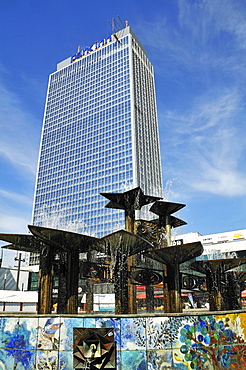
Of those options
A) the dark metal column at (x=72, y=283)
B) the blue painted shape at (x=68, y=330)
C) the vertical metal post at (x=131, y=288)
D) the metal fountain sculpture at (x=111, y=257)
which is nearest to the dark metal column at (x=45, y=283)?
the metal fountain sculpture at (x=111, y=257)

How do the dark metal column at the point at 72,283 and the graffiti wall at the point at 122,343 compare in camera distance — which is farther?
the dark metal column at the point at 72,283

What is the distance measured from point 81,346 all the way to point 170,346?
2.97 meters

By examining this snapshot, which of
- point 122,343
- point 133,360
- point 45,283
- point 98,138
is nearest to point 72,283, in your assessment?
point 45,283

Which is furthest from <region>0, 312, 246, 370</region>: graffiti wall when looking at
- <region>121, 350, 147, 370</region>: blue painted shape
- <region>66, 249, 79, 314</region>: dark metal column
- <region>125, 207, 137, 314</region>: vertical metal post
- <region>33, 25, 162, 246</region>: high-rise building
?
<region>33, 25, 162, 246</region>: high-rise building

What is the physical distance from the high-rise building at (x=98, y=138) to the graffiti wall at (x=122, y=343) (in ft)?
182

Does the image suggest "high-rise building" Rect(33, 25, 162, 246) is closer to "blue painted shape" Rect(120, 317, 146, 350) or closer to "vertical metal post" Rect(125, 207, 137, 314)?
"vertical metal post" Rect(125, 207, 137, 314)

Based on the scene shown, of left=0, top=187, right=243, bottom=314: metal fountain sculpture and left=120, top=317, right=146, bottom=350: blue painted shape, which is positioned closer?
left=120, top=317, right=146, bottom=350: blue painted shape

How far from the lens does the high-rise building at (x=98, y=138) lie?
71.4 m

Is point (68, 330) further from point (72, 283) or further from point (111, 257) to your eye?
point (111, 257)

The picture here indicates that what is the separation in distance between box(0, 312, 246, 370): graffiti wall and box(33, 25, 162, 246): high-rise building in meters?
55.5

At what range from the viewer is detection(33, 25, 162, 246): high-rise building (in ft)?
234

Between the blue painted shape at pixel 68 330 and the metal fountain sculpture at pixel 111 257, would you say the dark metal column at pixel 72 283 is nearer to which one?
the metal fountain sculpture at pixel 111 257

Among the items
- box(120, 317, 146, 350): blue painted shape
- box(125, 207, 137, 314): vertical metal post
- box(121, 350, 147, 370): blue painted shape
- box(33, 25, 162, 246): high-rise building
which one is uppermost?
box(33, 25, 162, 246): high-rise building

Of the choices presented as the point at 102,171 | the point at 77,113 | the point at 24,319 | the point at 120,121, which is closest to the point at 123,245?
the point at 24,319
